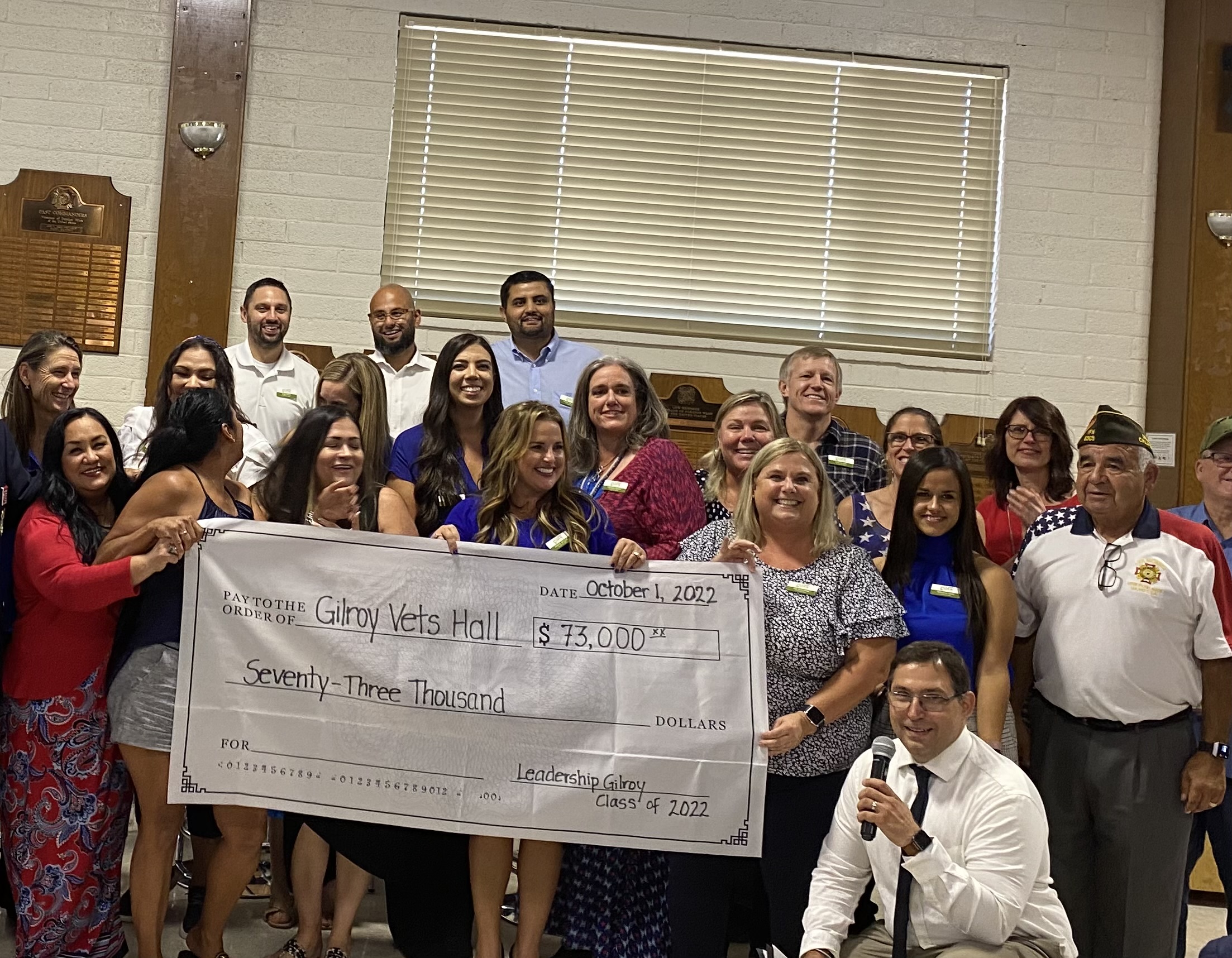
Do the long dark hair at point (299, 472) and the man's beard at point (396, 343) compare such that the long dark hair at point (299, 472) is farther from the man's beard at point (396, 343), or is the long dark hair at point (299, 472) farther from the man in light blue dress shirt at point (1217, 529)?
the man in light blue dress shirt at point (1217, 529)

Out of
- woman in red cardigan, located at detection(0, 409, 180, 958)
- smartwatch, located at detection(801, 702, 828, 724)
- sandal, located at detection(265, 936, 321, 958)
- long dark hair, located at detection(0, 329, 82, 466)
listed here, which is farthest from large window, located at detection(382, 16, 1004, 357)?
sandal, located at detection(265, 936, 321, 958)

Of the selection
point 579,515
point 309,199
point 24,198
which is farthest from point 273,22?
point 579,515

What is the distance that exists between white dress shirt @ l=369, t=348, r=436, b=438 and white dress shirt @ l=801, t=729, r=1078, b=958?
281 centimetres

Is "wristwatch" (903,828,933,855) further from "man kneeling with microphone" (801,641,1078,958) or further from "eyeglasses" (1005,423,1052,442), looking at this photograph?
"eyeglasses" (1005,423,1052,442)

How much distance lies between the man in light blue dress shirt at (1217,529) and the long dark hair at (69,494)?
3.39 meters

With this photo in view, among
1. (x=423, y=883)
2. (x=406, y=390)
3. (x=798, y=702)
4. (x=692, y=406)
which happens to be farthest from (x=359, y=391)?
(x=692, y=406)

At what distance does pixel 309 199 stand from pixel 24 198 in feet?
4.55

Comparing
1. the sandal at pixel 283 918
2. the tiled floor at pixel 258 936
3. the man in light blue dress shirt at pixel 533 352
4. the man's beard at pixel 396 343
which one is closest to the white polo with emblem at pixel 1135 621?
the tiled floor at pixel 258 936

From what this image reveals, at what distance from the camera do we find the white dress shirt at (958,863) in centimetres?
305

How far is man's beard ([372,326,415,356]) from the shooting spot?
5.56m

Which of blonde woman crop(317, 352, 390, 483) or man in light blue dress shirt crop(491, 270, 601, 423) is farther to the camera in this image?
man in light blue dress shirt crop(491, 270, 601, 423)

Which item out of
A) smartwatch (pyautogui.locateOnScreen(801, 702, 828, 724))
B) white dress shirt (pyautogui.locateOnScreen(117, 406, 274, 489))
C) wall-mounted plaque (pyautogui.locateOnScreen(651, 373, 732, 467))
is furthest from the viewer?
A: wall-mounted plaque (pyautogui.locateOnScreen(651, 373, 732, 467))

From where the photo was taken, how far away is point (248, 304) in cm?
559

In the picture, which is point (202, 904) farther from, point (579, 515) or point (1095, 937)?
point (1095, 937)
